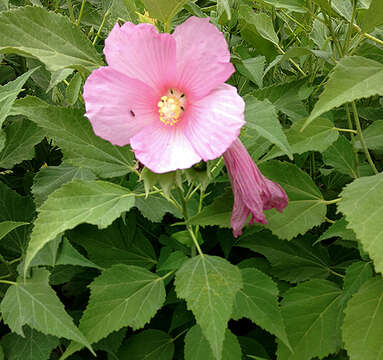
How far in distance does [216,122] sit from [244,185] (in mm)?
109

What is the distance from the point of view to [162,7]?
621 mm

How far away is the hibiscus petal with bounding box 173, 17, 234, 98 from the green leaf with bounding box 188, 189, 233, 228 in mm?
185

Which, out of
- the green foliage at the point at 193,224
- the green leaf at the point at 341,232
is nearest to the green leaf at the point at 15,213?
the green foliage at the point at 193,224

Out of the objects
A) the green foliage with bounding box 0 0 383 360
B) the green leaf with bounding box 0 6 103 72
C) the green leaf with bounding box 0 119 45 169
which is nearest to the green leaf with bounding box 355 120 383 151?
the green foliage with bounding box 0 0 383 360

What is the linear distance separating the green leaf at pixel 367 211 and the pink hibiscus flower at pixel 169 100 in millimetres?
216

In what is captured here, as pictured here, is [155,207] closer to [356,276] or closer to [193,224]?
[193,224]

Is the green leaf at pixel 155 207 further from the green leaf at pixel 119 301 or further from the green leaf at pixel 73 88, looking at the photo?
the green leaf at pixel 73 88

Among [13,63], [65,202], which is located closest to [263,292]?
[65,202]

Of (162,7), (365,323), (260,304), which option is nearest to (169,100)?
(162,7)

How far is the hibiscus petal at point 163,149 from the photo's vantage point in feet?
1.92

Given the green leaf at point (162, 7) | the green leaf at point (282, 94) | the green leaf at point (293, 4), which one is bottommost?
the green leaf at point (282, 94)

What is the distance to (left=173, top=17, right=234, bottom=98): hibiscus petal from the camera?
1.93 ft

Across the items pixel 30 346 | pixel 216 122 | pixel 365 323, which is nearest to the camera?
pixel 216 122

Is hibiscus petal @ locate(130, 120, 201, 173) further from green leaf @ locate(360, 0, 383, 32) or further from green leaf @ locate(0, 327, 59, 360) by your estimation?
green leaf @ locate(0, 327, 59, 360)
